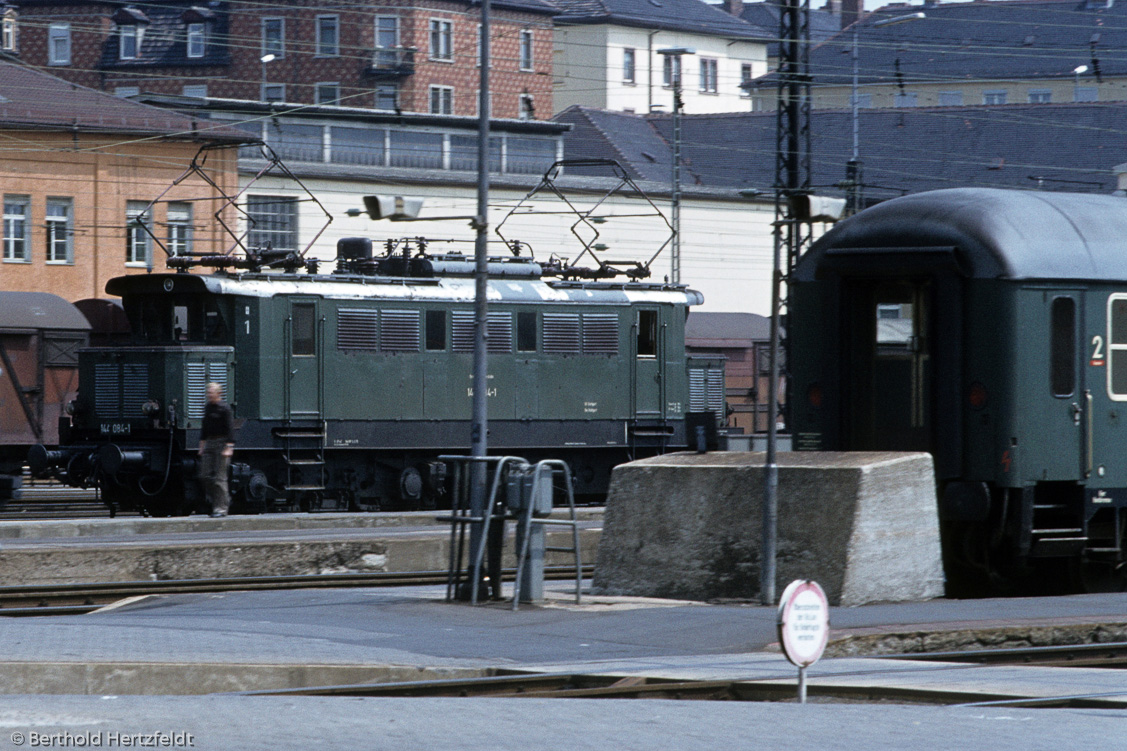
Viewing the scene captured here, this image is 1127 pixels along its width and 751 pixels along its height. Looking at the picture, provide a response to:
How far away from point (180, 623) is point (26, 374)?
17633mm

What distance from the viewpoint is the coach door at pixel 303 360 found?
26672mm

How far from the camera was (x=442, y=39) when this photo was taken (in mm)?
83375

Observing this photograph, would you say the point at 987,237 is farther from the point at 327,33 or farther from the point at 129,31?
the point at 129,31

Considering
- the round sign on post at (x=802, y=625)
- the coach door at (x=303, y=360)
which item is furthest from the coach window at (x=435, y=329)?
the round sign on post at (x=802, y=625)

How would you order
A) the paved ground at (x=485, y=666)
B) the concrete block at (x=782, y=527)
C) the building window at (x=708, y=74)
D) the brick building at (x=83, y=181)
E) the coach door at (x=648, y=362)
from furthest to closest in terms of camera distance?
1. the building window at (x=708, y=74)
2. the brick building at (x=83, y=181)
3. the coach door at (x=648, y=362)
4. the concrete block at (x=782, y=527)
5. the paved ground at (x=485, y=666)

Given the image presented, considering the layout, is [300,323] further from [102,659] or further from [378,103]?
[378,103]

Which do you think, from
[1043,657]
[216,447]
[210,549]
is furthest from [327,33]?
[1043,657]

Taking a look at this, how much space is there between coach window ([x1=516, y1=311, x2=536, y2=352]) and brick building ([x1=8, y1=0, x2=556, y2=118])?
50907mm

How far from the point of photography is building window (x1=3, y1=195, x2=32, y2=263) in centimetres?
4700

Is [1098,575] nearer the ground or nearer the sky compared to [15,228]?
nearer the ground

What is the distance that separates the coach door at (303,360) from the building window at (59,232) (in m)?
22.9

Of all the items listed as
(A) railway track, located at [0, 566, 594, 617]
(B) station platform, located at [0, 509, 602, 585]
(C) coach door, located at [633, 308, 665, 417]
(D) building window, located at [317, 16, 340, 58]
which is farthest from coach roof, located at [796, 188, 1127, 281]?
(D) building window, located at [317, 16, 340, 58]

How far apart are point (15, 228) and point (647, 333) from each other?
76.9 feet

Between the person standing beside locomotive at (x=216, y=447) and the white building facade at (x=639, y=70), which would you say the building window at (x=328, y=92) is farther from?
the person standing beside locomotive at (x=216, y=447)
